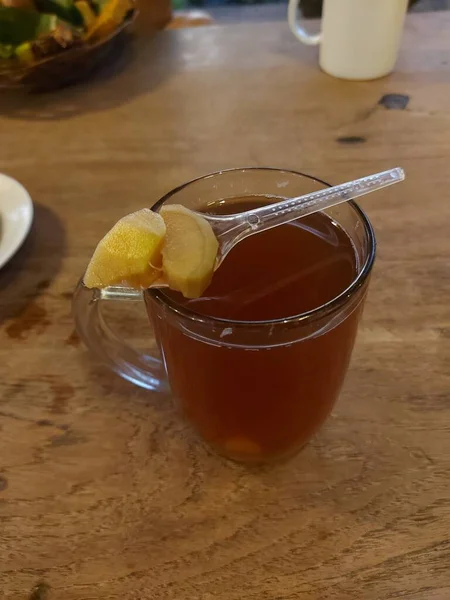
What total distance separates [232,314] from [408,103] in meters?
0.66

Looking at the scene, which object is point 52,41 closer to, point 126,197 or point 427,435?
point 126,197

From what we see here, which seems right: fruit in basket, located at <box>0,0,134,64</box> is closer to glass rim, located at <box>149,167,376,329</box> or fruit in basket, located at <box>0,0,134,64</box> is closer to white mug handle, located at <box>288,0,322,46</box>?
white mug handle, located at <box>288,0,322,46</box>

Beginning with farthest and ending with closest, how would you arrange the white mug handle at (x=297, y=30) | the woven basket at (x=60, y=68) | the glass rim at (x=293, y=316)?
the white mug handle at (x=297, y=30) → the woven basket at (x=60, y=68) → the glass rim at (x=293, y=316)

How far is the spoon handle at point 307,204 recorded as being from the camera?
438 millimetres

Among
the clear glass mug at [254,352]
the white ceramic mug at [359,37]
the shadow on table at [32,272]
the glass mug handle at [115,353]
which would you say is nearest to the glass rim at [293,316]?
the clear glass mug at [254,352]

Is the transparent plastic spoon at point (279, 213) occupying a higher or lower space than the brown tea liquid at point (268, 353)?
higher

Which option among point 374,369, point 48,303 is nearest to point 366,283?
point 374,369

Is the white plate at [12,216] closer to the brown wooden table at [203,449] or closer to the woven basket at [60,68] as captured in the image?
the brown wooden table at [203,449]

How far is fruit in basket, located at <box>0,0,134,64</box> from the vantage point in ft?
3.08

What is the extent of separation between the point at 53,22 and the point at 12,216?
1.39 ft

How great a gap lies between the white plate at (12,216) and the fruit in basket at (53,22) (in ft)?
0.89

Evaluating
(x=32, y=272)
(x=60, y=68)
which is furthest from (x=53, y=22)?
(x=32, y=272)

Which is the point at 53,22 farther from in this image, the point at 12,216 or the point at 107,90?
→ the point at 12,216

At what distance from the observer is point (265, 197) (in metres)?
0.52
